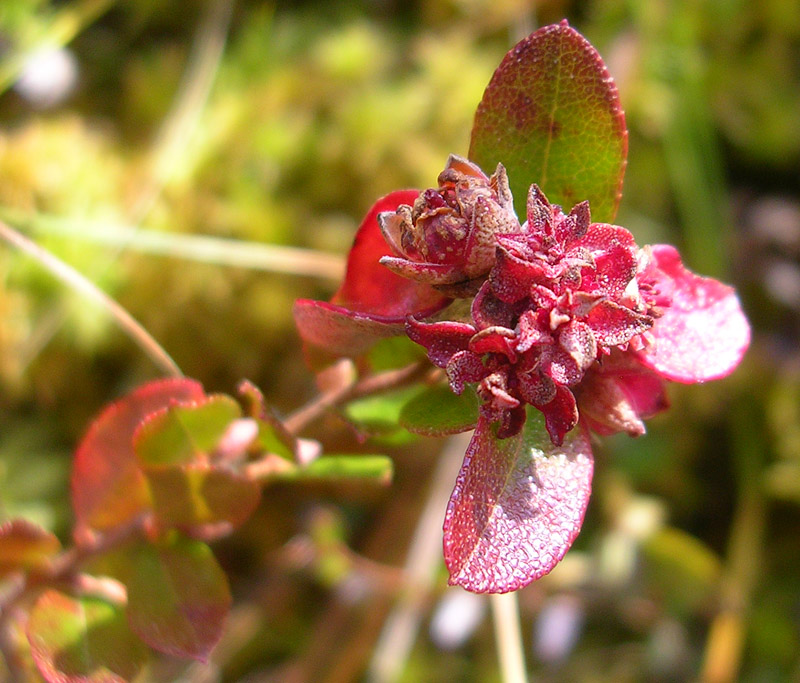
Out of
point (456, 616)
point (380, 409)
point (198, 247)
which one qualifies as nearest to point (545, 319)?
point (380, 409)

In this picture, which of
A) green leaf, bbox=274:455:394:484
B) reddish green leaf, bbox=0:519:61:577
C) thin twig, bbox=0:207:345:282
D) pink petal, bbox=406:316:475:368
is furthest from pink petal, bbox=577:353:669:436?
thin twig, bbox=0:207:345:282

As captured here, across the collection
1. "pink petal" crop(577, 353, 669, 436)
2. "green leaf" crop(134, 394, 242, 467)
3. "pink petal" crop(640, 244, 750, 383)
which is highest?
"pink petal" crop(640, 244, 750, 383)

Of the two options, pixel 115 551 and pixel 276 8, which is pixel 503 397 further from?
pixel 276 8

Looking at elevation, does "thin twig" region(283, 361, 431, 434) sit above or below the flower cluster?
below

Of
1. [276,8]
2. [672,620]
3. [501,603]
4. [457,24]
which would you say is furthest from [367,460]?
[276,8]

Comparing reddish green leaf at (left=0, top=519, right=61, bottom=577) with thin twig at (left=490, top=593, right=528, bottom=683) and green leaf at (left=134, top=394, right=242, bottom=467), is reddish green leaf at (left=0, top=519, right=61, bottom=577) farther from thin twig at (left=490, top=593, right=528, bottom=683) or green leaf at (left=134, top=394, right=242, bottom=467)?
thin twig at (left=490, top=593, right=528, bottom=683)

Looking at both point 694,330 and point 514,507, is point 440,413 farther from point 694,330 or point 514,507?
point 694,330

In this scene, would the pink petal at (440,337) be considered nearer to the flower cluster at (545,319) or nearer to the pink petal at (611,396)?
the flower cluster at (545,319)
